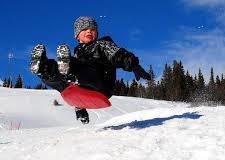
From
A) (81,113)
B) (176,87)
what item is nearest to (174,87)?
(176,87)

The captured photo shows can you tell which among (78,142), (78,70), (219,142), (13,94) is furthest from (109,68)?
(13,94)

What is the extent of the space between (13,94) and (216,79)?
81964mm

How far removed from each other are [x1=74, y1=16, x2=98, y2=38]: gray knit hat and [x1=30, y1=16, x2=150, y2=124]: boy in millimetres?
331

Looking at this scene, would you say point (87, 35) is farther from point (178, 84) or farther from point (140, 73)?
point (178, 84)

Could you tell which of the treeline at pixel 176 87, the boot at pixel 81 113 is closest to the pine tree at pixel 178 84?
the treeline at pixel 176 87

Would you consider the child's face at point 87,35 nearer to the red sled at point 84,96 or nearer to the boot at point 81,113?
the red sled at point 84,96

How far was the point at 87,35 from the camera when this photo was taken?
833cm

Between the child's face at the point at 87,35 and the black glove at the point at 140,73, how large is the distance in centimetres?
125

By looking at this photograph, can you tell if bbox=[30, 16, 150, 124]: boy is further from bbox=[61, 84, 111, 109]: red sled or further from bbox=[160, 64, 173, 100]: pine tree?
bbox=[160, 64, 173, 100]: pine tree

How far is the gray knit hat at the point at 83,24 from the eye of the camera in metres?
8.38

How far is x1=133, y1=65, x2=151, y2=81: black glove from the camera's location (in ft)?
24.0

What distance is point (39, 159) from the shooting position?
5.09 metres

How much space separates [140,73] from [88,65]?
2.89 feet

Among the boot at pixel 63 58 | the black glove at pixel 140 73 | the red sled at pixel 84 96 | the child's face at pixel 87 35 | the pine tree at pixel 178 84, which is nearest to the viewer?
the boot at pixel 63 58
